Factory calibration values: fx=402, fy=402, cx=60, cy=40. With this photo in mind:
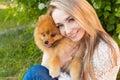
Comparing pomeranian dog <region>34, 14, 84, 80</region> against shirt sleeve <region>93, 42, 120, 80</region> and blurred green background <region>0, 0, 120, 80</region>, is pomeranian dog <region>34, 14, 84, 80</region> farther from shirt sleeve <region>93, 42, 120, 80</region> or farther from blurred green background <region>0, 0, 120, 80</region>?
blurred green background <region>0, 0, 120, 80</region>

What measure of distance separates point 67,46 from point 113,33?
160 centimetres

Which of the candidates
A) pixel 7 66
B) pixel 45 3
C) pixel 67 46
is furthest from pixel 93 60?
pixel 7 66

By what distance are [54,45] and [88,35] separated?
0.37m

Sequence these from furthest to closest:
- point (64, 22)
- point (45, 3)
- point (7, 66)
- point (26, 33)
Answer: point (26, 33) < point (7, 66) < point (45, 3) < point (64, 22)

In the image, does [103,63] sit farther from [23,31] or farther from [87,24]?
[23,31]

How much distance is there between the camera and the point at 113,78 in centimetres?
307

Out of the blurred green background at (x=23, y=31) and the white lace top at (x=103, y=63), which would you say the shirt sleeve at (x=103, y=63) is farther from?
the blurred green background at (x=23, y=31)

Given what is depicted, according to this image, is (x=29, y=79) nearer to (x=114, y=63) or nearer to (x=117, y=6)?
(x=114, y=63)

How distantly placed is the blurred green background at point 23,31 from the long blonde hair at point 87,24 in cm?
119

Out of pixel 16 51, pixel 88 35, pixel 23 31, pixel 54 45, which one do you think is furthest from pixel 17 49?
pixel 88 35

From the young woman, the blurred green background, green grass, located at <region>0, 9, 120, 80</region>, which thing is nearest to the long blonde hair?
the young woman

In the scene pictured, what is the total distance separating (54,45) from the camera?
3254 mm

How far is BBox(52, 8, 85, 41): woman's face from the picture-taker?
2885 millimetres

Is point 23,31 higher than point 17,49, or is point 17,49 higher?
point 23,31
